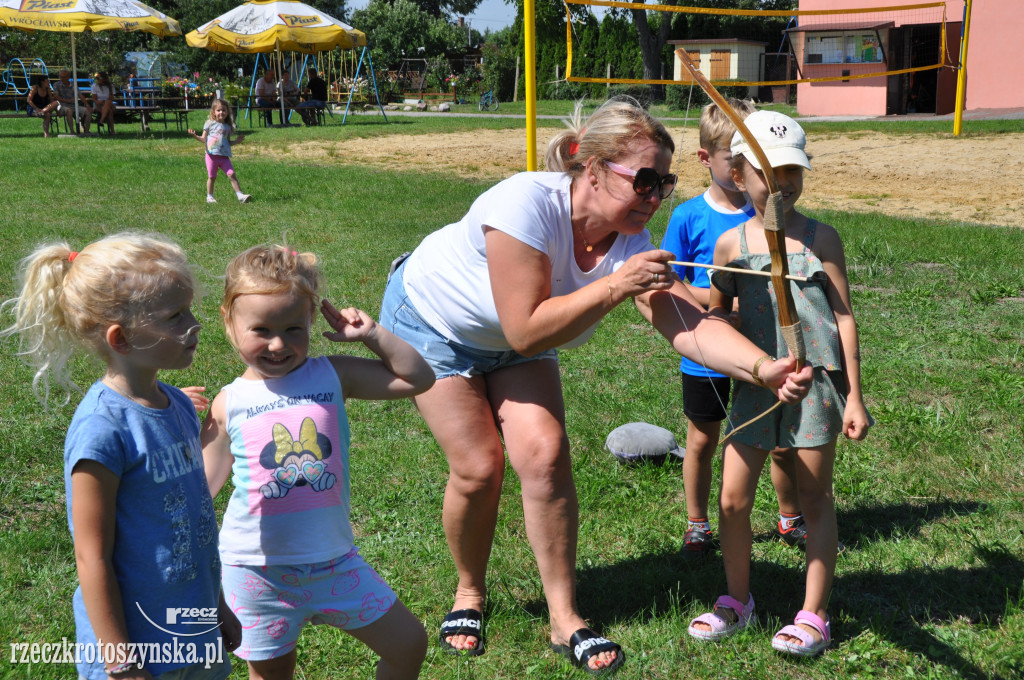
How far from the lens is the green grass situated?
2.95 m

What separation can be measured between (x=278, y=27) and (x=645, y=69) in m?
14.7

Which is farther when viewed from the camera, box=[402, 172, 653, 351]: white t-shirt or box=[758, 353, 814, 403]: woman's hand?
box=[402, 172, 653, 351]: white t-shirt

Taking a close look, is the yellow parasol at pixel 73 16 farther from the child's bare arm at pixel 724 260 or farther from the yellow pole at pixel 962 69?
the child's bare arm at pixel 724 260

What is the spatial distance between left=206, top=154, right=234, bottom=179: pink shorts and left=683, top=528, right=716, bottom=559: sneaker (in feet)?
31.4

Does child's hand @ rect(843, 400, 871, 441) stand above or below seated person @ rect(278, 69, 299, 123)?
below

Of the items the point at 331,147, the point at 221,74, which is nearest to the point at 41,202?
the point at 331,147

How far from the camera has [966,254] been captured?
8.02 meters

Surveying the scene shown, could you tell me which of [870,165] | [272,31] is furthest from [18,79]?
[870,165]

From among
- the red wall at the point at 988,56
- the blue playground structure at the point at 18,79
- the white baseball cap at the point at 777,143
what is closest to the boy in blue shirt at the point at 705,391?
the white baseball cap at the point at 777,143

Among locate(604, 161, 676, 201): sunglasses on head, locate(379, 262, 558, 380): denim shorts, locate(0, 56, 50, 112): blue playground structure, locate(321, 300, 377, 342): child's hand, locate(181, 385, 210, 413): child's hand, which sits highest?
locate(0, 56, 50, 112): blue playground structure

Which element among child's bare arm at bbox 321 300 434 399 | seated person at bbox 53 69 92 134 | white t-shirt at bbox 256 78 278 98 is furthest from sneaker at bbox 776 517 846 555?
white t-shirt at bbox 256 78 278 98

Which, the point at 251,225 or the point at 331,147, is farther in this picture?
the point at 331,147

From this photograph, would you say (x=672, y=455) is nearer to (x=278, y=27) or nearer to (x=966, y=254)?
(x=966, y=254)

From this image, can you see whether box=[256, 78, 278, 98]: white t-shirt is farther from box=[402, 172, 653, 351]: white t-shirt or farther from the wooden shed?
box=[402, 172, 653, 351]: white t-shirt
